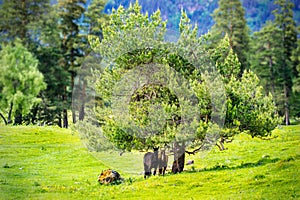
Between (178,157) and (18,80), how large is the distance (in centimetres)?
1310

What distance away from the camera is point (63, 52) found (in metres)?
34.6

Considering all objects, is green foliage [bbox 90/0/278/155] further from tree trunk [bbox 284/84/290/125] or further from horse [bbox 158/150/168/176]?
tree trunk [bbox 284/84/290/125]

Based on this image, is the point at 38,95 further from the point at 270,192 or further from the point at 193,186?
the point at 270,192

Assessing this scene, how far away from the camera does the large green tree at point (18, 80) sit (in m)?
25.8

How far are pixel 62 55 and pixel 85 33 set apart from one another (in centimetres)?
420

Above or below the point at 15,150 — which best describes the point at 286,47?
above

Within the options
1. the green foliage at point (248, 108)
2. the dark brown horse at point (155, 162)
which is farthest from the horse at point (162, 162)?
the green foliage at point (248, 108)

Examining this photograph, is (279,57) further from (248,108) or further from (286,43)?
(248,108)

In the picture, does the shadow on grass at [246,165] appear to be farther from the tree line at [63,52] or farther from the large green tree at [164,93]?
the tree line at [63,52]

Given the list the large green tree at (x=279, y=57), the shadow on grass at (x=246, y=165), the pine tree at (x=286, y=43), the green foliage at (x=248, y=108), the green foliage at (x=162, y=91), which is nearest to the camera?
the green foliage at (x=162, y=91)

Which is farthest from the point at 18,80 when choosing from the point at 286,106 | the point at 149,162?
the point at 286,106

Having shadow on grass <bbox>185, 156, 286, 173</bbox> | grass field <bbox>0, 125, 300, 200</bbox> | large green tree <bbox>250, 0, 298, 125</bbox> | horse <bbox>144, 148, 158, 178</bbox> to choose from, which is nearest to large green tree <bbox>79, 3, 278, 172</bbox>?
horse <bbox>144, 148, 158, 178</bbox>

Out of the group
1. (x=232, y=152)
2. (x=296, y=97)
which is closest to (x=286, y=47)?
(x=296, y=97)

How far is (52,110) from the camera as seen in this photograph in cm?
3416
